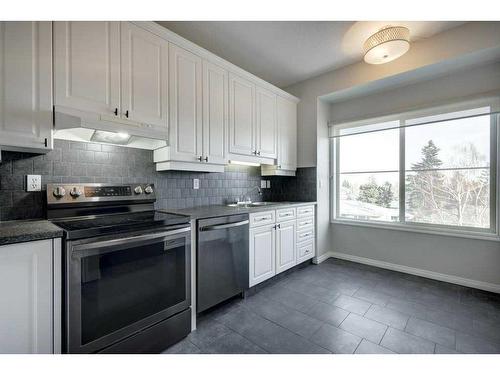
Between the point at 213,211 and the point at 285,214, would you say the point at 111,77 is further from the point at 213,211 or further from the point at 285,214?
the point at 285,214

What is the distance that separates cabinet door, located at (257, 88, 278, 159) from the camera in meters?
2.94

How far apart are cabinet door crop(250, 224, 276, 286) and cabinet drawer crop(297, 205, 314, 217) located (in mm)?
557

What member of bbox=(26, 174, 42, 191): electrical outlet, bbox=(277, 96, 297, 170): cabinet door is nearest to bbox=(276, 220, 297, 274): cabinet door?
bbox=(277, 96, 297, 170): cabinet door

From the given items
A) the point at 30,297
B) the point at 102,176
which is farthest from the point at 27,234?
the point at 102,176

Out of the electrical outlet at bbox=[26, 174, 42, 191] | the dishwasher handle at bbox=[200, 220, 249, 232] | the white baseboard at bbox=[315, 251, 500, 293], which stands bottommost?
the white baseboard at bbox=[315, 251, 500, 293]

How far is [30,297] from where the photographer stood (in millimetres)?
1131

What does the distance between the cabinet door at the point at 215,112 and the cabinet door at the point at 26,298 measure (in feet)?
4.90

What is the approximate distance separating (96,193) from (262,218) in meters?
1.52

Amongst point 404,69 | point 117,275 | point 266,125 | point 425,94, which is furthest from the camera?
point 266,125

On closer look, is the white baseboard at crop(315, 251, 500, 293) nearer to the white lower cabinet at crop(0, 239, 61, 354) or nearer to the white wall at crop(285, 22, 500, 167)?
the white wall at crop(285, 22, 500, 167)

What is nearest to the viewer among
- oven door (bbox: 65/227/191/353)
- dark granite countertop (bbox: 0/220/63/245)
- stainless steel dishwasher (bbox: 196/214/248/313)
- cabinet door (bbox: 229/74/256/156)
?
dark granite countertop (bbox: 0/220/63/245)

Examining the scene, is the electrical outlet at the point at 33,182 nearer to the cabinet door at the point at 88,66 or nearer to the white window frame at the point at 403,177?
the cabinet door at the point at 88,66

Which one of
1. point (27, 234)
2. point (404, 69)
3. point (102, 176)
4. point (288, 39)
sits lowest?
point (27, 234)
